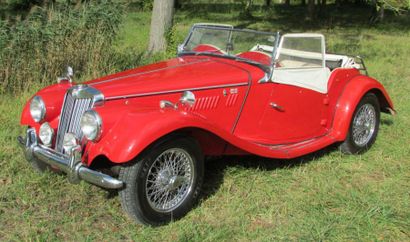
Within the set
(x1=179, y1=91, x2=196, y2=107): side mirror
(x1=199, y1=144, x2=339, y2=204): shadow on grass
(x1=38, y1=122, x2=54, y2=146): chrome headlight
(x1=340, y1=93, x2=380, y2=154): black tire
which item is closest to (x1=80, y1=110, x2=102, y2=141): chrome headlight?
(x1=38, y1=122, x2=54, y2=146): chrome headlight

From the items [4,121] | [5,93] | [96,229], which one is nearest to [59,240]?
[96,229]

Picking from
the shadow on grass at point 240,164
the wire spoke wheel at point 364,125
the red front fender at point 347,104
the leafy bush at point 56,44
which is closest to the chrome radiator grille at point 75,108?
the shadow on grass at point 240,164

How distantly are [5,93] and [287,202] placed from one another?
15.5 feet

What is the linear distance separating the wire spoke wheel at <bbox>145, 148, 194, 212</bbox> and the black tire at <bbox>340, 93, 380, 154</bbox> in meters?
2.35

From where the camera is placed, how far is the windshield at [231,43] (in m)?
4.74

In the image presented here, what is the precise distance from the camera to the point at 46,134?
3.82 metres

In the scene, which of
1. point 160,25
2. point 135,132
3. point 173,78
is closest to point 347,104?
point 173,78

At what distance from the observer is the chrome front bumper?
3.28 meters

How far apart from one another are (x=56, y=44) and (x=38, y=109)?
3227 millimetres

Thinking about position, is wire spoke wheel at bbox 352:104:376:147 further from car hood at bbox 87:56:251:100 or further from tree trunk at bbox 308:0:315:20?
tree trunk at bbox 308:0:315:20

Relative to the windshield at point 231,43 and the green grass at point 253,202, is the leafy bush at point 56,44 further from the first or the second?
the windshield at point 231,43

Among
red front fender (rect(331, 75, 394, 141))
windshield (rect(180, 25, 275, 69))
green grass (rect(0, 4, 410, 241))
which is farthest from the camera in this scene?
red front fender (rect(331, 75, 394, 141))

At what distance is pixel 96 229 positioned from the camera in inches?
144

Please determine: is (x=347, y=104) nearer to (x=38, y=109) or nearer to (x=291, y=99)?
(x=291, y=99)
